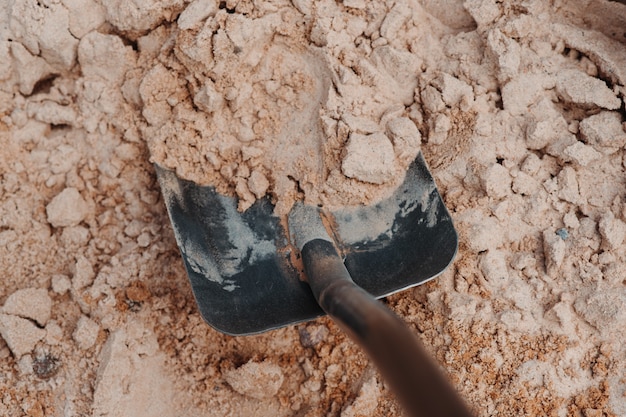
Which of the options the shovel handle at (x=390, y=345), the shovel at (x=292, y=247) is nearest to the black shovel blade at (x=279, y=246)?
the shovel at (x=292, y=247)

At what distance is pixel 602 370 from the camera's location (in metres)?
1.79

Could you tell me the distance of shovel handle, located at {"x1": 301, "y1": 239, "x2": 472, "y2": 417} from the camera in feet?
3.22

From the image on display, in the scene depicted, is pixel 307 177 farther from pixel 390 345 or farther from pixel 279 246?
pixel 390 345

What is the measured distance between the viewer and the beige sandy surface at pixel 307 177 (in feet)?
6.17

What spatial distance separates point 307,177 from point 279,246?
0.26 m

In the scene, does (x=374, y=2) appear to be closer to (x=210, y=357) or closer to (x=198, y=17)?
(x=198, y=17)

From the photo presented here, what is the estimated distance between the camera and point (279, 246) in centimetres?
202

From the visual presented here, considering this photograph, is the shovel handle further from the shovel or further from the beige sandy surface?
the beige sandy surface

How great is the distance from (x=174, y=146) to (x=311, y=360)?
923mm

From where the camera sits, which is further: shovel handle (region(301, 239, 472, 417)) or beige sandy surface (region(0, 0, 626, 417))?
beige sandy surface (region(0, 0, 626, 417))

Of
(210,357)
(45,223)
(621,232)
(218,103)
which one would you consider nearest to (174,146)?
(218,103)

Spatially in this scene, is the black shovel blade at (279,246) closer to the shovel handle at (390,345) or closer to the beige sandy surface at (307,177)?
the beige sandy surface at (307,177)

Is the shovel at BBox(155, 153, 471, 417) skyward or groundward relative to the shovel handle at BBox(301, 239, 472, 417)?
groundward

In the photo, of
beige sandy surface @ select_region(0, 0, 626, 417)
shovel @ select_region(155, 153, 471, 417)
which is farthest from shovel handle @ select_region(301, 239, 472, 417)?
beige sandy surface @ select_region(0, 0, 626, 417)
